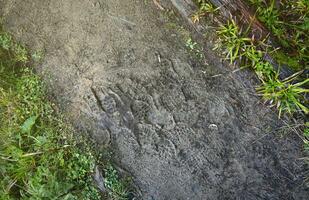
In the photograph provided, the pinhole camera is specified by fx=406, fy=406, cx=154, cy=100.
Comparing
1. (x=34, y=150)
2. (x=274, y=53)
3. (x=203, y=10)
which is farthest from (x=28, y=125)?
(x=274, y=53)

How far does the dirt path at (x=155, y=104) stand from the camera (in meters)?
3.03

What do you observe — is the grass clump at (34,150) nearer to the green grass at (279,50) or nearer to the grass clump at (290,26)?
the green grass at (279,50)

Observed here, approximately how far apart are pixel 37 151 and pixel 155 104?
971 mm

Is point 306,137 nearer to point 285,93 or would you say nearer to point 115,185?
point 285,93

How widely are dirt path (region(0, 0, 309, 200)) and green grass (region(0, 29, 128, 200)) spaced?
4.8 inches

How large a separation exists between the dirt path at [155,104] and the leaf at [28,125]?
10.5 inches

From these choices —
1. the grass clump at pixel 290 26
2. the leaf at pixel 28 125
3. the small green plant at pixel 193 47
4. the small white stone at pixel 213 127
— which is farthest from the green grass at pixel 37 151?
the grass clump at pixel 290 26

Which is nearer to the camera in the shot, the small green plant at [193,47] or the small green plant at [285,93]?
the small green plant at [285,93]

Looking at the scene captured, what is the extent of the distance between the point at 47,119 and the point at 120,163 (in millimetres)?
668

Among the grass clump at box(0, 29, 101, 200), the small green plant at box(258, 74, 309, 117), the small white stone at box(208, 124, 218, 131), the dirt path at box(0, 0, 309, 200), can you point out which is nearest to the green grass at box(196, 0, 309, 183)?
the small green plant at box(258, 74, 309, 117)

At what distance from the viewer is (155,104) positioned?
314 centimetres

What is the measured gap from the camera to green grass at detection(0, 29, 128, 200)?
9.92ft

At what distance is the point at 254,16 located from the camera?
3.08 m

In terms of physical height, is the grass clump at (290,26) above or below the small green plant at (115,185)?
above
